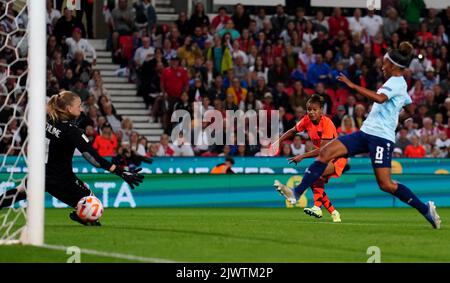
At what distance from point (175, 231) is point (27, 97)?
2885 mm

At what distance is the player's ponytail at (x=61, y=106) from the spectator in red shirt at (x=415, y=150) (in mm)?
13790

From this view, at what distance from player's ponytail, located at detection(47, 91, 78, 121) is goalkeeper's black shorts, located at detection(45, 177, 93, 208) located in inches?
31.5

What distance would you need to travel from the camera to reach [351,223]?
1586 cm

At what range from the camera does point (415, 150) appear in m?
26.9

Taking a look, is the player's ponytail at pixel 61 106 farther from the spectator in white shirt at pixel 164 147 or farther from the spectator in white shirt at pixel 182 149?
the spectator in white shirt at pixel 182 149

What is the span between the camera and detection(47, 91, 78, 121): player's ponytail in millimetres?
14273

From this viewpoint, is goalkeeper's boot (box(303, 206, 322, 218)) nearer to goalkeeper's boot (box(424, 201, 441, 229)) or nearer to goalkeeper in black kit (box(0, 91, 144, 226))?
goalkeeper's boot (box(424, 201, 441, 229))

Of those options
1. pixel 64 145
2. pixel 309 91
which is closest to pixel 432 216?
pixel 64 145

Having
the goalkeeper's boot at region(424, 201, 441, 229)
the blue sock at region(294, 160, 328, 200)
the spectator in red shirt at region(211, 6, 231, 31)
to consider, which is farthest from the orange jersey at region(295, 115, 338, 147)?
the spectator in red shirt at region(211, 6, 231, 31)

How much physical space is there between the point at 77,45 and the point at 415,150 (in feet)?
26.8

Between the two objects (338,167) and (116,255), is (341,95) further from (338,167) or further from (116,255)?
(116,255)

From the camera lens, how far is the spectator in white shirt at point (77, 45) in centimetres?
2670
